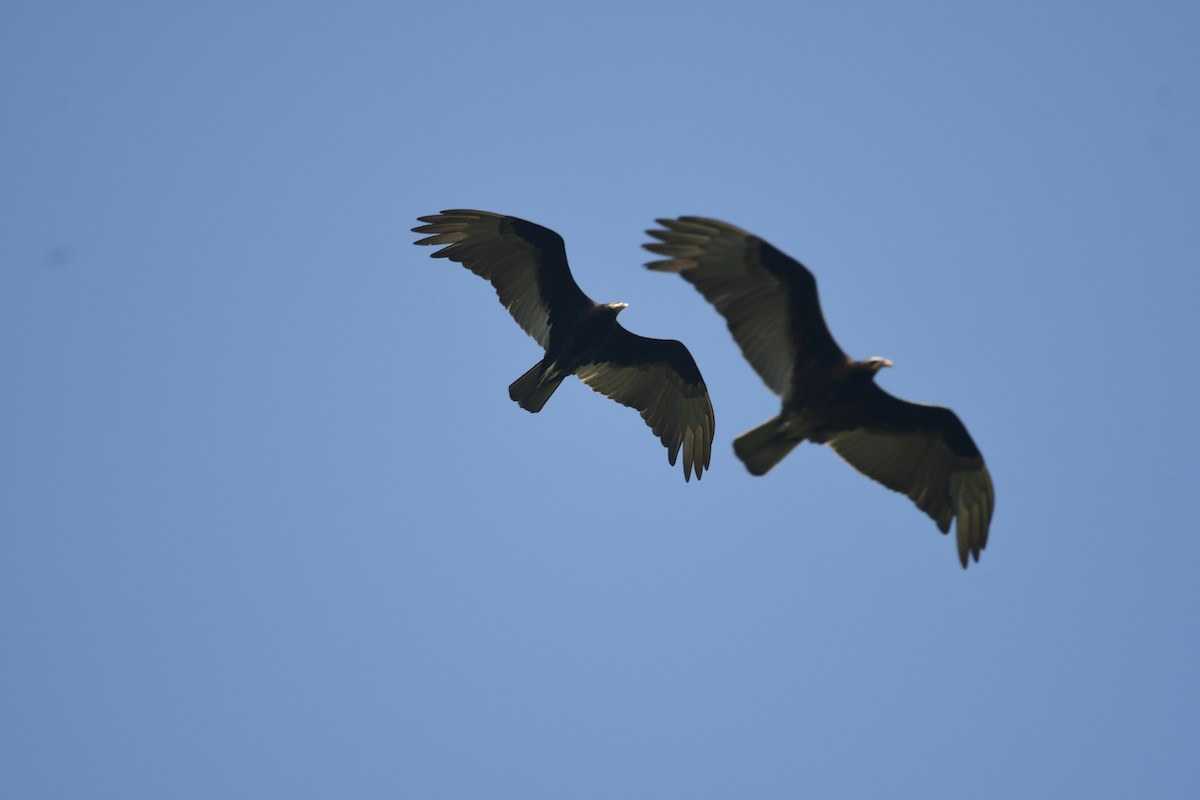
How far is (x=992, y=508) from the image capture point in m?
10.7

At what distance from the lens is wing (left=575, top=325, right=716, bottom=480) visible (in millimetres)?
13891

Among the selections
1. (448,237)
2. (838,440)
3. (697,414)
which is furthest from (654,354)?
(838,440)

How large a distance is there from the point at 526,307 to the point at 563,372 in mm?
880

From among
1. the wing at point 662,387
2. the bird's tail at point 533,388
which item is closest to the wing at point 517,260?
the bird's tail at point 533,388

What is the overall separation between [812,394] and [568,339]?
4116 millimetres

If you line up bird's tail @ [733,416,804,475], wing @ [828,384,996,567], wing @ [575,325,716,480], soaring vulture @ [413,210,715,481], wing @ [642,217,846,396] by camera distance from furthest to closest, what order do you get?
wing @ [575,325,716,480] → soaring vulture @ [413,210,715,481] → wing @ [828,384,996,567] → bird's tail @ [733,416,804,475] → wing @ [642,217,846,396]

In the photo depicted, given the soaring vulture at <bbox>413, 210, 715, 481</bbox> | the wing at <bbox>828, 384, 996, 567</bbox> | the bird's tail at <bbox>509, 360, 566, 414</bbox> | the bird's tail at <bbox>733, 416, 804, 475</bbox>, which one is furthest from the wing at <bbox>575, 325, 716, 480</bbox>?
the bird's tail at <bbox>733, 416, 804, 475</bbox>

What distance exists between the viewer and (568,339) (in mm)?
13695

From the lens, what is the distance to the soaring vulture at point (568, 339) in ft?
44.8

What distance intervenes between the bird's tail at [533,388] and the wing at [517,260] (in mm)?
501

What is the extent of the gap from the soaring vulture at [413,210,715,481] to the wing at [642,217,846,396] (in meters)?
3.69

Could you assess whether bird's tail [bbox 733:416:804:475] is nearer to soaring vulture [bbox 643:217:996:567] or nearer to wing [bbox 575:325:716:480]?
soaring vulture [bbox 643:217:996:567]

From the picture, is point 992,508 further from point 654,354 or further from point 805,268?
point 654,354

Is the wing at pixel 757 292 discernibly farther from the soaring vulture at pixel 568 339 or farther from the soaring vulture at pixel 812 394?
the soaring vulture at pixel 568 339
